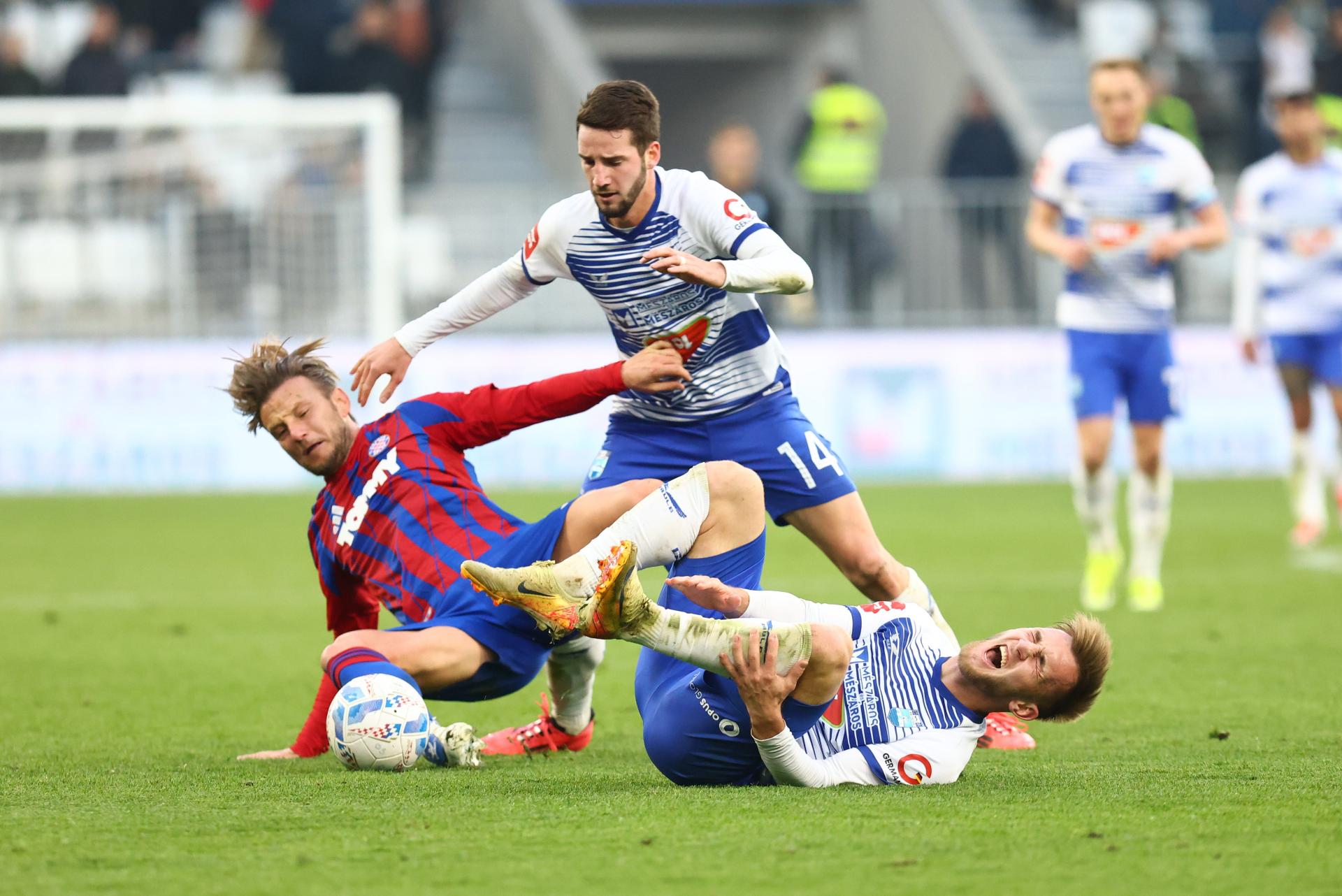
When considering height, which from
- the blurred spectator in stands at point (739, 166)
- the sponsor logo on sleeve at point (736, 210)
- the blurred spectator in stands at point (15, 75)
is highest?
the blurred spectator in stands at point (15, 75)

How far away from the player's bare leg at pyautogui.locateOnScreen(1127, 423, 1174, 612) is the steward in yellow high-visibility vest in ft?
31.7

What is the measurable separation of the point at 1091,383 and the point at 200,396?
9.41 m

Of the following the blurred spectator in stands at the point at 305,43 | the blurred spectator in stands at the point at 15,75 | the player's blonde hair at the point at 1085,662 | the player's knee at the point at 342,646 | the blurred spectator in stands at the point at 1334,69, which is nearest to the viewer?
the player's blonde hair at the point at 1085,662

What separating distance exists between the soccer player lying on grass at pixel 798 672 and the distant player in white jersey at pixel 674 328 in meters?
1.02

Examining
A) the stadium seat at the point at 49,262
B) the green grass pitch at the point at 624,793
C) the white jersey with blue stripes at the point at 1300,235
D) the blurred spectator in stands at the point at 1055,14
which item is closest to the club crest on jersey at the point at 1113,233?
the green grass pitch at the point at 624,793

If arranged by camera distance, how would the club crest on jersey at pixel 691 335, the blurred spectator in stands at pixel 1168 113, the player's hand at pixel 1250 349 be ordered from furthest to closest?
the blurred spectator in stands at pixel 1168 113 < the player's hand at pixel 1250 349 < the club crest on jersey at pixel 691 335

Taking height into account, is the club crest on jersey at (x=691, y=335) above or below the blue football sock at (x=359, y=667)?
above

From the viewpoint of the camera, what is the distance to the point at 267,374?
214 inches

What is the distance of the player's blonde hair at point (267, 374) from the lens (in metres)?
5.44

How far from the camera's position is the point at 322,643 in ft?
26.9

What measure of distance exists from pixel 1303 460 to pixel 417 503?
7.89 m

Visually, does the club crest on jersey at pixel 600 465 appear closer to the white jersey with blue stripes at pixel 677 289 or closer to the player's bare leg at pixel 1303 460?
the white jersey with blue stripes at pixel 677 289

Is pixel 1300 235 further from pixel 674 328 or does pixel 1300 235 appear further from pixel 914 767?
pixel 914 767

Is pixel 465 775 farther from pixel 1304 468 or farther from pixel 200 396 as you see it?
pixel 200 396
